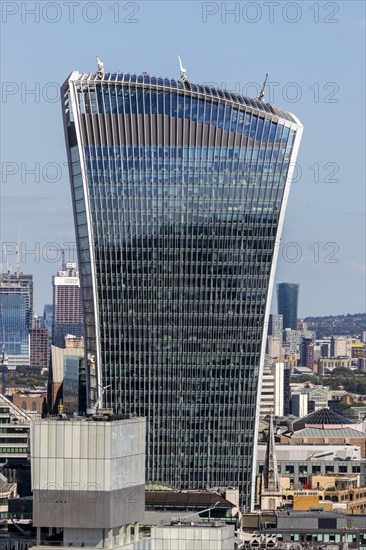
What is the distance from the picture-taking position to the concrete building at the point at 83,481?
92.3 m

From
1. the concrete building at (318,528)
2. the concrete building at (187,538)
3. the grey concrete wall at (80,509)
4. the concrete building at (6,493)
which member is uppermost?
the grey concrete wall at (80,509)

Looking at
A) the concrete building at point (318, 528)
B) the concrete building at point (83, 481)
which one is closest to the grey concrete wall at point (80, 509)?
the concrete building at point (83, 481)

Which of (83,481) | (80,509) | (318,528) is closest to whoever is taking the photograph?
(80,509)

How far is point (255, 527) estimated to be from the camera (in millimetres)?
163500

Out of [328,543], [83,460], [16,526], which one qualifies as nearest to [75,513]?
[83,460]

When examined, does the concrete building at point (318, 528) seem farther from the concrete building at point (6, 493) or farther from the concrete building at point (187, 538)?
the concrete building at point (187, 538)

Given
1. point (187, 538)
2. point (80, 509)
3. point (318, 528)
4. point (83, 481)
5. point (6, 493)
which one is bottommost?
point (318, 528)

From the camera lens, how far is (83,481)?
9238cm

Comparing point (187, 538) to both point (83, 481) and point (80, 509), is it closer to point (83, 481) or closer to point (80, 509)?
point (80, 509)

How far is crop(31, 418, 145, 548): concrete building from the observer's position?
303 feet

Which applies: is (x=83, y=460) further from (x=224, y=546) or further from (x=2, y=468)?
(x=2, y=468)

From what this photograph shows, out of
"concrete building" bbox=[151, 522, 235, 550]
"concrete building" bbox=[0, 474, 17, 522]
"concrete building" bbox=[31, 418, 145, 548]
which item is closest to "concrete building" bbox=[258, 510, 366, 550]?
"concrete building" bbox=[0, 474, 17, 522]

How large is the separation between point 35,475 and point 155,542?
560cm

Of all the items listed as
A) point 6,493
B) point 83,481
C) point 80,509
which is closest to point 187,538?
point 80,509
